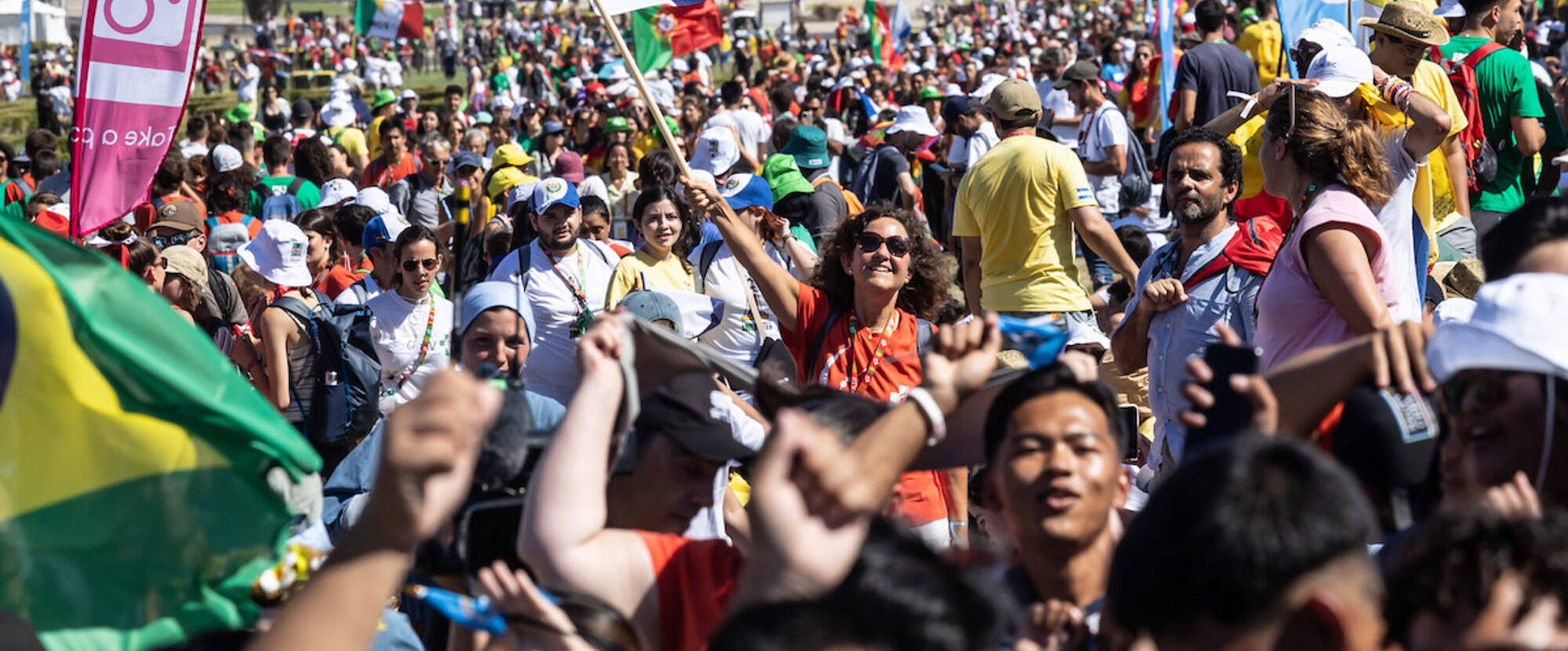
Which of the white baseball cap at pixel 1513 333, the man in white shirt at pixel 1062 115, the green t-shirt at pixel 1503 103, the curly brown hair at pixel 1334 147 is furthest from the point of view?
the man in white shirt at pixel 1062 115

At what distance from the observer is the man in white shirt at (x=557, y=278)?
6492 millimetres

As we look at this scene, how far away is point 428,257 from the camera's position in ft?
21.8

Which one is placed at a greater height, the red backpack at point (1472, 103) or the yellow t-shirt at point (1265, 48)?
the red backpack at point (1472, 103)

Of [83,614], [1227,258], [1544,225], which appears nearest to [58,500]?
[83,614]

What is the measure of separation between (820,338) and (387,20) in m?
21.4

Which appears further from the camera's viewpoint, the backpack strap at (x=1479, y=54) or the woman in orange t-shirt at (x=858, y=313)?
the backpack strap at (x=1479, y=54)

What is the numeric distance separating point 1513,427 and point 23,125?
32806 millimetres

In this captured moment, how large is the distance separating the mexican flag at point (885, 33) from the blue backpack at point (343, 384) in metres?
18.1

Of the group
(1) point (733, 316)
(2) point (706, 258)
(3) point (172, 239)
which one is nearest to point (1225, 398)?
(1) point (733, 316)

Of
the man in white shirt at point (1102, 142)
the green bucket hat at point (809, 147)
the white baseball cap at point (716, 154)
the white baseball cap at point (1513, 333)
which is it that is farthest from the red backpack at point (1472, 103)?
the white baseball cap at point (1513, 333)

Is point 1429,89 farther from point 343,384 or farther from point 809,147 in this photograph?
point 809,147

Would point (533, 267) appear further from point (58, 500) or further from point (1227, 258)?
point (58, 500)

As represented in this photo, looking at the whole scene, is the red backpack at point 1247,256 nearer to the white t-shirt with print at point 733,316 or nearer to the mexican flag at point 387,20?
the white t-shirt with print at point 733,316

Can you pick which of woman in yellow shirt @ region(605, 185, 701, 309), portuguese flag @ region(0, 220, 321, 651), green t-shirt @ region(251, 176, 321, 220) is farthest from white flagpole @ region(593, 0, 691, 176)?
green t-shirt @ region(251, 176, 321, 220)
